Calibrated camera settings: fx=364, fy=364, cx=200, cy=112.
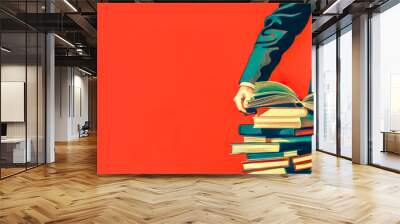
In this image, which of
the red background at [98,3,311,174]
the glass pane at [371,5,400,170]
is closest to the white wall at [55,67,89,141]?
the red background at [98,3,311,174]

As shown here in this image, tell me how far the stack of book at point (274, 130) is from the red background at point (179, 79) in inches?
6.5

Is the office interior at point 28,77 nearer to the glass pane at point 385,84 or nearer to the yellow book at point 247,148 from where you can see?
the yellow book at point 247,148

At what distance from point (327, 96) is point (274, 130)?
484cm

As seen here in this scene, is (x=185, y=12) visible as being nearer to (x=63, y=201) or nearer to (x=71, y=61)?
(x=63, y=201)

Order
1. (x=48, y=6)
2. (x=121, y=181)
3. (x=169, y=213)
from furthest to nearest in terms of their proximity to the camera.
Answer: (x=48, y=6) < (x=121, y=181) < (x=169, y=213)

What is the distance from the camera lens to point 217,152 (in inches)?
264

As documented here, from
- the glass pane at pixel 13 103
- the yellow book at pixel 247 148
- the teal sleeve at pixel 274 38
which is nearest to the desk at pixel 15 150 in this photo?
the glass pane at pixel 13 103

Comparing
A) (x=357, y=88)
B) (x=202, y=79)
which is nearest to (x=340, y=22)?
(x=357, y=88)

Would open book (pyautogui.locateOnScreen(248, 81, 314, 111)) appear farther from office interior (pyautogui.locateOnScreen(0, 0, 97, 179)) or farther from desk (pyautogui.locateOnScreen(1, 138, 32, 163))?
desk (pyautogui.locateOnScreen(1, 138, 32, 163))

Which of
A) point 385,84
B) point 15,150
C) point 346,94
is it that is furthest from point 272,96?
point 15,150

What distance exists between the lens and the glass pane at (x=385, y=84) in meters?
7.50

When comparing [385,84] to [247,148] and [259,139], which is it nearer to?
[259,139]

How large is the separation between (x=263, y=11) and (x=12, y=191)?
5164 millimetres

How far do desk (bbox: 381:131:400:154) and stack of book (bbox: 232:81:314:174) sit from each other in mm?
2831
